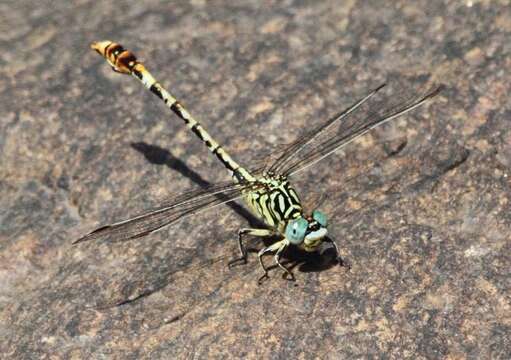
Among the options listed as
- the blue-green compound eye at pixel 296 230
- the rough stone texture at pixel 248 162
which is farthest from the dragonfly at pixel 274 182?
the rough stone texture at pixel 248 162

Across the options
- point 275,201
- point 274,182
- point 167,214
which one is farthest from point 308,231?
point 167,214

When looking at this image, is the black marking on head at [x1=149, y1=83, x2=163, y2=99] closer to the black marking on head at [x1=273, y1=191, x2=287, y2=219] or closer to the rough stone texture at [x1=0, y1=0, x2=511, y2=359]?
the rough stone texture at [x1=0, y1=0, x2=511, y2=359]

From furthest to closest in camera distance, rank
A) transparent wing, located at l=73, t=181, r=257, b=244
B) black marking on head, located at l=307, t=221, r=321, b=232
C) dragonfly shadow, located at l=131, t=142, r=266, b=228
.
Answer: dragonfly shadow, located at l=131, t=142, r=266, b=228
black marking on head, located at l=307, t=221, r=321, b=232
transparent wing, located at l=73, t=181, r=257, b=244

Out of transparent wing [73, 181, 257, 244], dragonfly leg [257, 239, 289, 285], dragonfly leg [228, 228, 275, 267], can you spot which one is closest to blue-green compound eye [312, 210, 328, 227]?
dragonfly leg [257, 239, 289, 285]

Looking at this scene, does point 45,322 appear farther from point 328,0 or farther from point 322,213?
point 328,0

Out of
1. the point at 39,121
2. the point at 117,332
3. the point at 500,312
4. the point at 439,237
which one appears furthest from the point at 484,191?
the point at 39,121

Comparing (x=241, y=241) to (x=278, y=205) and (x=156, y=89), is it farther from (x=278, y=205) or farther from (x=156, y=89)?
(x=156, y=89)

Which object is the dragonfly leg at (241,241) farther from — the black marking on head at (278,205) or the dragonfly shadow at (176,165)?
the dragonfly shadow at (176,165)
